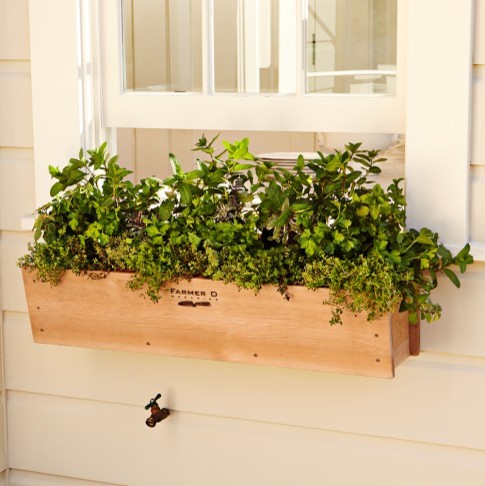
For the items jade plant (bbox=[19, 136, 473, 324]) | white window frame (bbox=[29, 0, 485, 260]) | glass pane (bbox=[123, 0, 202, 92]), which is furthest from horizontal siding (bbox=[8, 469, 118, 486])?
glass pane (bbox=[123, 0, 202, 92])

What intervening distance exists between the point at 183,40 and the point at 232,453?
1.09 meters

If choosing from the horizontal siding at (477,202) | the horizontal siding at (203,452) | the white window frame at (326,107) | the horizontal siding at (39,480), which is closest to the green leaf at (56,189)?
the white window frame at (326,107)

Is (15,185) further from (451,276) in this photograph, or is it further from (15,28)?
(451,276)

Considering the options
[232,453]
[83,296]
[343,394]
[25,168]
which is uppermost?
[25,168]

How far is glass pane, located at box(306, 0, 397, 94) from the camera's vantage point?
2436 mm

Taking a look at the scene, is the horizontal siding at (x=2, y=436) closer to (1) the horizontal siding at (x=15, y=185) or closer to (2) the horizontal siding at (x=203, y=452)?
(2) the horizontal siding at (x=203, y=452)

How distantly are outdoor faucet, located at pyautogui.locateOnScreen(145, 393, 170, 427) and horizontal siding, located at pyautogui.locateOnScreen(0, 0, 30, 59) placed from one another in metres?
0.92

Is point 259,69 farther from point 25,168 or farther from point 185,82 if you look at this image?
point 25,168

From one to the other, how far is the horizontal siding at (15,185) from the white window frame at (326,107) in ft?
0.20

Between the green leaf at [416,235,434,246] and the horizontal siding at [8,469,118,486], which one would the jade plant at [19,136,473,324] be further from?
the horizontal siding at [8,469,118,486]

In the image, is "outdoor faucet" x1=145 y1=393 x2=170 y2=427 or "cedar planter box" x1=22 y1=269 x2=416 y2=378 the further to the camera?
"outdoor faucet" x1=145 y1=393 x2=170 y2=427

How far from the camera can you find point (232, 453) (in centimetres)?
255

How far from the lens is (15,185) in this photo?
106 inches

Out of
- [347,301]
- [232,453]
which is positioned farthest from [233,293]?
[232,453]
